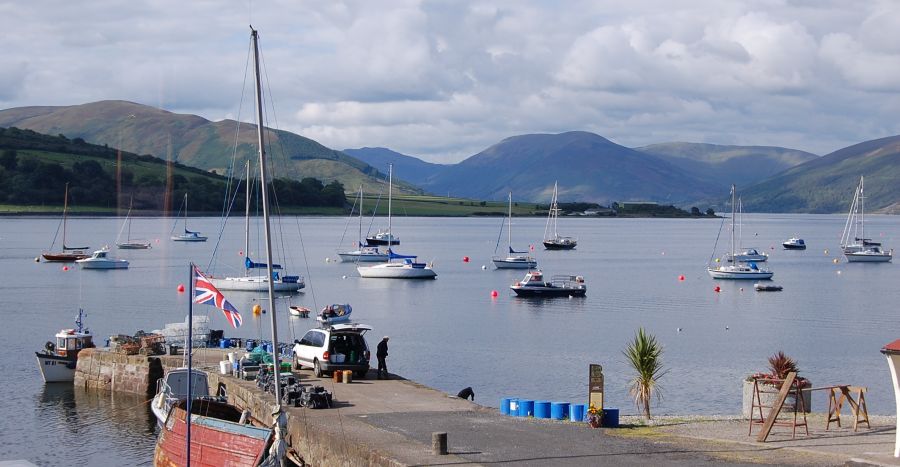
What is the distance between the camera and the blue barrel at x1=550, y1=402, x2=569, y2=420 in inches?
1143

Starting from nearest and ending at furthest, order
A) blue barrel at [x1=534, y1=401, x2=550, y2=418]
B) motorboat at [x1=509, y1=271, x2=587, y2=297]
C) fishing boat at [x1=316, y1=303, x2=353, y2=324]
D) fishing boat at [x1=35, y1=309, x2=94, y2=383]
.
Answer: blue barrel at [x1=534, y1=401, x2=550, y2=418] → fishing boat at [x1=35, y1=309, x2=94, y2=383] → fishing boat at [x1=316, y1=303, x2=353, y2=324] → motorboat at [x1=509, y1=271, x2=587, y2=297]

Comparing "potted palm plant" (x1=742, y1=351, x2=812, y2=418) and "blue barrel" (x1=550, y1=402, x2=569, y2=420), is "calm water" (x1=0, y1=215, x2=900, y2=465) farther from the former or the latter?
"blue barrel" (x1=550, y1=402, x2=569, y2=420)

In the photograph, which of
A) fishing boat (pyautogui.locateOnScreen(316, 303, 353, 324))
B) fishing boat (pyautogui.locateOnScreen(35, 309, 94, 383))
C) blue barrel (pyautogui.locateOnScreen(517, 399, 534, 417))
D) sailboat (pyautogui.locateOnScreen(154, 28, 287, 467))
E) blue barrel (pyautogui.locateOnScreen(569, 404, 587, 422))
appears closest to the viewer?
sailboat (pyautogui.locateOnScreen(154, 28, 287, 467))

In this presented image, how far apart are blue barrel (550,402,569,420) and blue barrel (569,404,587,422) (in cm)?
25

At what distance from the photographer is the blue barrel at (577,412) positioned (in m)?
28.6

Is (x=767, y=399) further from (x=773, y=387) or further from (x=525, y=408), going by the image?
(x=525, y=408)

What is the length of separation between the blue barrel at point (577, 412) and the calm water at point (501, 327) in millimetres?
12493

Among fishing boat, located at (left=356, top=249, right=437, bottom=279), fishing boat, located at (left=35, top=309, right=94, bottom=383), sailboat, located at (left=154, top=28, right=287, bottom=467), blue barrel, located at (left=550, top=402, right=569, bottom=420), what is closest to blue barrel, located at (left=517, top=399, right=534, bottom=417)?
blue barrel, located at (left=550, top=402, right=569, bottom=420)

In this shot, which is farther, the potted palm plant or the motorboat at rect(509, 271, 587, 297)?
the motorboat at rect(509, 271, 587, 297)

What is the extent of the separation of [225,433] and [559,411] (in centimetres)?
876

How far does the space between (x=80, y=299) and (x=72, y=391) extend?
137 ft

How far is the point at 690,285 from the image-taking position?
109 metres

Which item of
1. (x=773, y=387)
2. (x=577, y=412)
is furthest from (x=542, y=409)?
(x=773, y=387)

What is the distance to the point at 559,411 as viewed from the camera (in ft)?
95.3
